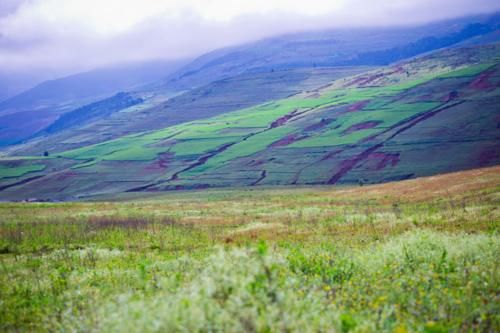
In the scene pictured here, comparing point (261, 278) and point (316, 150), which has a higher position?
point (261, 278)

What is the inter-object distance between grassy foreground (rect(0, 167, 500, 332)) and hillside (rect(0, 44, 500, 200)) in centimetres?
7949

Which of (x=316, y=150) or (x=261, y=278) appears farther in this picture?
(x=316, y=150)

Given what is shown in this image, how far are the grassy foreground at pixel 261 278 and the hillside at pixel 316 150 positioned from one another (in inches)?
3129

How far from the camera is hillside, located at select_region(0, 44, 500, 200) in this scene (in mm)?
113625

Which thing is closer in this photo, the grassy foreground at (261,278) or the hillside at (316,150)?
the grassy foreground at (261,278)

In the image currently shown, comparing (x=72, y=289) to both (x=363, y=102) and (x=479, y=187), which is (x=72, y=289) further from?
(x=363, y=102)

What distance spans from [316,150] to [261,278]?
425 feet

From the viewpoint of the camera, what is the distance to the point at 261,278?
31.2 feet

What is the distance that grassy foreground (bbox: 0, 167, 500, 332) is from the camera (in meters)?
9.11

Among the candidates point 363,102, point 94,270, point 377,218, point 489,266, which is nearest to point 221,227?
point 377,218

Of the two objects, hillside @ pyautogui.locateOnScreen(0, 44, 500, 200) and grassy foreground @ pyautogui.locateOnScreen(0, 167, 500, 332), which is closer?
grassy foreground @ pyautogui.locateOnScreen(0, 167, 500, 332)

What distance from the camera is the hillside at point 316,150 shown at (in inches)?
4473

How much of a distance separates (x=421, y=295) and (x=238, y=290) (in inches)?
201

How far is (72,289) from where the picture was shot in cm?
1528
